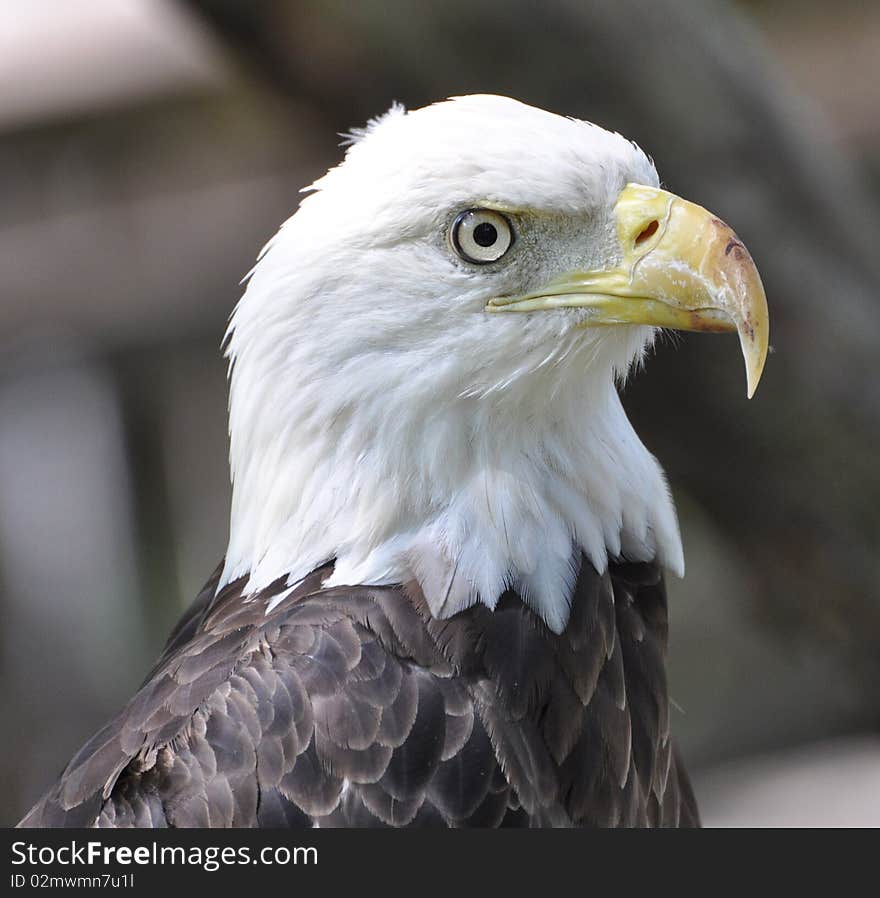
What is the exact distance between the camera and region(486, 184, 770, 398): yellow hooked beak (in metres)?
2.46

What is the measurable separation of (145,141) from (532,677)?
5163 millimetres

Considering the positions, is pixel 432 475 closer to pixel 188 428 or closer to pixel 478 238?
pixel 478 238

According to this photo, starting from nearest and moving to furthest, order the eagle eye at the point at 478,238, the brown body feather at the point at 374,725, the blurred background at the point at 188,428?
the brown body feather at the point at 374,725
the eagle eye at the point at 478,238
the blurred background at the point at 188,428

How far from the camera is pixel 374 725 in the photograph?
2434 millimetres

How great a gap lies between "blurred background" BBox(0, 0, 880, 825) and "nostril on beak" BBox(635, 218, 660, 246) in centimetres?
237

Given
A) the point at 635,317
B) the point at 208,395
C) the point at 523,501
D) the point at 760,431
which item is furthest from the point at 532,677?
the point at 208,395

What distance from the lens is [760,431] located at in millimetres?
4898

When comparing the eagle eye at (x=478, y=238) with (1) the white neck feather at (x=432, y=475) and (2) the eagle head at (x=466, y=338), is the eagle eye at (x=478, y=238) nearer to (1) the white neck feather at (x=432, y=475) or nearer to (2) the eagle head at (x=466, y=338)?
(2) the eagle head at (x=466, y=338)

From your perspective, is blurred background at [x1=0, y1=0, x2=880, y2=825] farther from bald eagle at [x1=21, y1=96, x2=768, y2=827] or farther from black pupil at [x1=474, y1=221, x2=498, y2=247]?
black pupil at [x1=474, y1=221, x2=498, y2=247]

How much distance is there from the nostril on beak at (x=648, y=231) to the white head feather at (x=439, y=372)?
52 mm

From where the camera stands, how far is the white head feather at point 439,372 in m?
2.54

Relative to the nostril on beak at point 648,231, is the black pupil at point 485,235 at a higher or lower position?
higher

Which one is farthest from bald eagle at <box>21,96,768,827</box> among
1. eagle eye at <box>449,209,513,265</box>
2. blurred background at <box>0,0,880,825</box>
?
blurred background at <box>0,0,880,825</box>

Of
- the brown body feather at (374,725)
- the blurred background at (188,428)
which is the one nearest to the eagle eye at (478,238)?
the brown body feather at (374,725)
